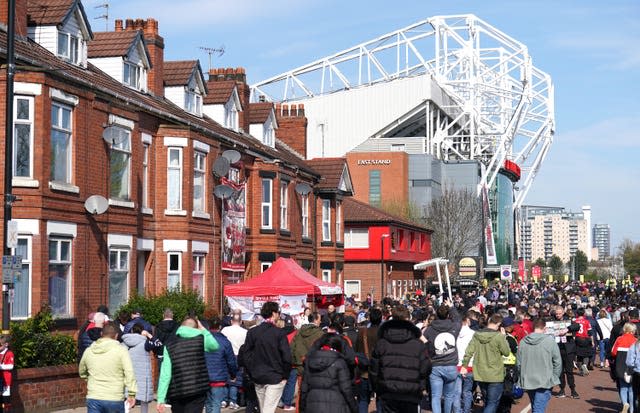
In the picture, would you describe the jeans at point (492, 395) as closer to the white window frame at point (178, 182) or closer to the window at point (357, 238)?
the white window frame at point (178, 182)

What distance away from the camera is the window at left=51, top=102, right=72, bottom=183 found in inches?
877

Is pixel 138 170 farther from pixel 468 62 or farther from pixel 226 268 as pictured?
pixel 468 62

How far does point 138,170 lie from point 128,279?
2924 millimetres

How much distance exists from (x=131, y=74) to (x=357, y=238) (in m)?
34.4

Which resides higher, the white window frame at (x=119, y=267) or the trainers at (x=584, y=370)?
the white window frame at (x=119, y=267)

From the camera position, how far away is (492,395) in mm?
15391

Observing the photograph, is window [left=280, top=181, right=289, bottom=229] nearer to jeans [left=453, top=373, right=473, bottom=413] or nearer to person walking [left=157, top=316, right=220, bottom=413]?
jeans [left=453, top=373, right=473, bottom=413]

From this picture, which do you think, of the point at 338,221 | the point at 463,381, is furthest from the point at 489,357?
the point at 338,221

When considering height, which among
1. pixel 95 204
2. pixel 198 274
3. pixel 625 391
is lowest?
pixel 625 391

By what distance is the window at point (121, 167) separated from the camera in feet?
83.7

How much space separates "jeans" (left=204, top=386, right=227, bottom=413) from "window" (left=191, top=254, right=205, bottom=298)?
52.2 ft

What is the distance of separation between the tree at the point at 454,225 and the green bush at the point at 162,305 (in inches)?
2210

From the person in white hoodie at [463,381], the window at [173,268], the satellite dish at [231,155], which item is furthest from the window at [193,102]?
the person in white hoodie at [463,381]

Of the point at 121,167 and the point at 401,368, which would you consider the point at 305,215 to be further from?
the point at 401,368
